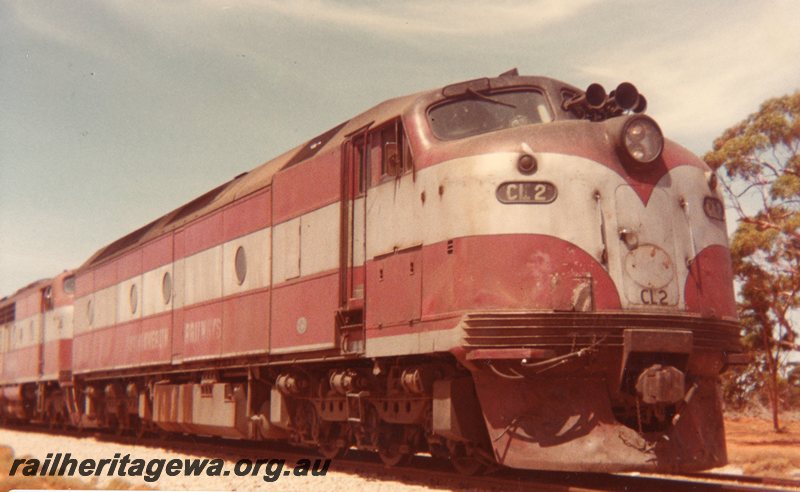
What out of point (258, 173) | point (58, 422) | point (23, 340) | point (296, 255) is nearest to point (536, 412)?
point (296, 255)

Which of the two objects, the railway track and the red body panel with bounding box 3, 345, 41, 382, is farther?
the red body panel with bounding box 3, 345, 41, 382

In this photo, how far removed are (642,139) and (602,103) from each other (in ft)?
3.12

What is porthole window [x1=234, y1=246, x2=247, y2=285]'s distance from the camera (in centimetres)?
1412

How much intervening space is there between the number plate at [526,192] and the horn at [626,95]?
1640 mm

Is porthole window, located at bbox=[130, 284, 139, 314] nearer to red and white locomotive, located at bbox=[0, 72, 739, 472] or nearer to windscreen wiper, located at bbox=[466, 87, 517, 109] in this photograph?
red and white locomotive, located at bbox=[0, 72, 739, 472]

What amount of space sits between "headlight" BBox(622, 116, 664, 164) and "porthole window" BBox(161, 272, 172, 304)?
1138cm

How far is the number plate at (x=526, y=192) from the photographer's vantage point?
8.71 m

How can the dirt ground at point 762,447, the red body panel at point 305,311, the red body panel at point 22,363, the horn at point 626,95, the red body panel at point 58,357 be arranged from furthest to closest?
the red body panel at point 22,363, the red body panel at point 58,357, the dirt ground at point 762,447, the red body panel at point 305,311, the horn at point 626,95

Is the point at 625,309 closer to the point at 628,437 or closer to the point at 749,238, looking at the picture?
the point at 628,437

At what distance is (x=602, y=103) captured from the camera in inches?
384

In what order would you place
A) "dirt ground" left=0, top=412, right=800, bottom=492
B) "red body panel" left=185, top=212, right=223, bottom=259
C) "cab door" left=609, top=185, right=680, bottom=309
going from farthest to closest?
"red body panel" left=185, top=212, right=223, bottom=259
"dirt ground" left=0, top=412, right=800, bottom=492
"cab door" left=609, top=185, right=680, bottom=309

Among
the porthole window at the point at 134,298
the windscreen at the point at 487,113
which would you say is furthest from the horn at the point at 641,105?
the porthole window at the point at 134,298

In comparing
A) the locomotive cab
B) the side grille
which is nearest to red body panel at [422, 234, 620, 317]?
the locomotive cab

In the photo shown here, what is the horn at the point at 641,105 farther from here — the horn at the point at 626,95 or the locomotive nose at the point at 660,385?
the locomotive nose at the point at 660,385
